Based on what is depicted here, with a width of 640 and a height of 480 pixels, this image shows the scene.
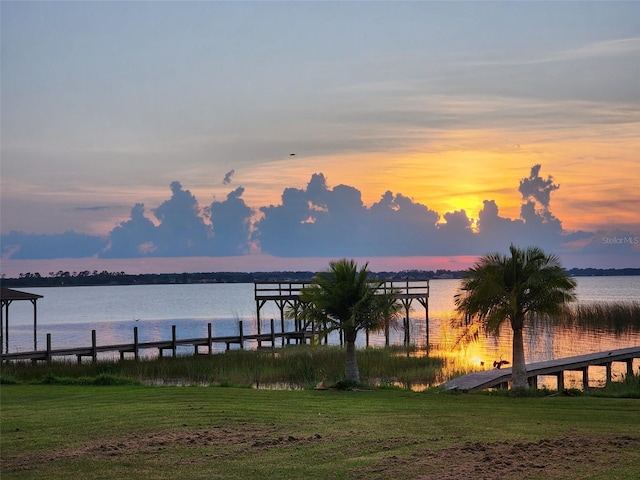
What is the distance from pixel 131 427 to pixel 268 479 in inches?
187

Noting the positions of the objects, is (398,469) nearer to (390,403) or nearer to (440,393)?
(390,403)

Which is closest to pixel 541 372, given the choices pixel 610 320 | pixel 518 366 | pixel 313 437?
pixel 518 366

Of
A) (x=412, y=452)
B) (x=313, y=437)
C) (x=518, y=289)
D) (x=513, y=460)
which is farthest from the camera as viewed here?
(x=518, y=289)

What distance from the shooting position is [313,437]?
13727 millimetres

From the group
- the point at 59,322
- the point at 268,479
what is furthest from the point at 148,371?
the point at 59,322

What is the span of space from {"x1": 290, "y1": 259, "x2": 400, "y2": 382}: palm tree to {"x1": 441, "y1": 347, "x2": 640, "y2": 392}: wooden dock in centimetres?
280

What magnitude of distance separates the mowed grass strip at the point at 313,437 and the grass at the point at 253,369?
10689 millimetres

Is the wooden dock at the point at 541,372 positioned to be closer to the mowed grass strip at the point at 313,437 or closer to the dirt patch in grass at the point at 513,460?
the mowed grass strip at the point at 313,437

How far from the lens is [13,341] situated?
69062 millimetres

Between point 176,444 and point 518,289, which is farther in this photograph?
point 518,289

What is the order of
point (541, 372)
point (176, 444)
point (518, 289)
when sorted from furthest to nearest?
point (541, 372) < point (518, 289) < point (176, 444)

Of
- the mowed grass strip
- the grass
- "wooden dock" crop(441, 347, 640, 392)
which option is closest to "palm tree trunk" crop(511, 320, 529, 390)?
"wooden dock" crop(441, 347, 640, 392)

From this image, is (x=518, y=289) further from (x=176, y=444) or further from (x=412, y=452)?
(x=176, y=444)

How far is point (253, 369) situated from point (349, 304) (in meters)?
9.86
